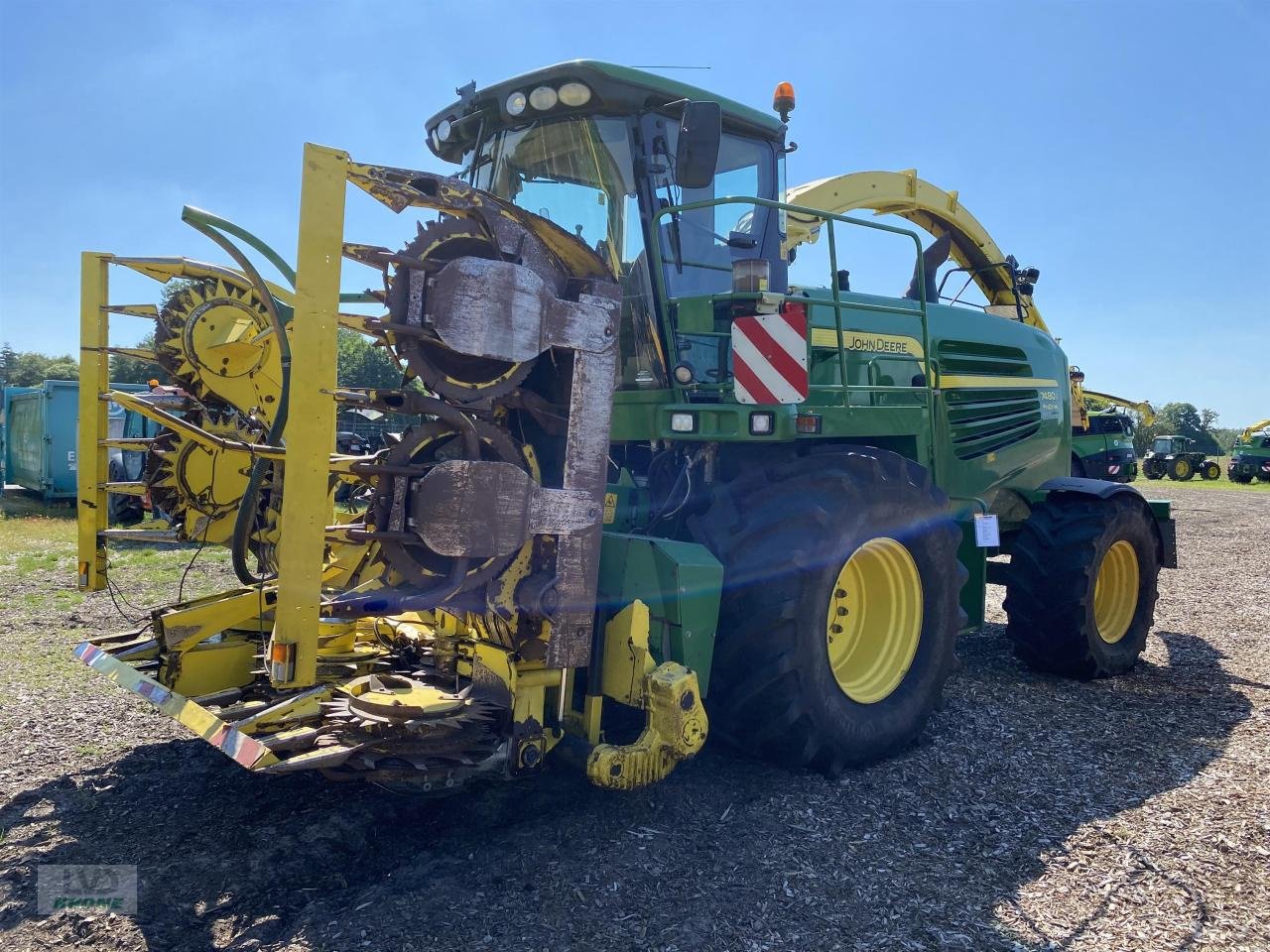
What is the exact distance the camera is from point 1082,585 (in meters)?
5.75

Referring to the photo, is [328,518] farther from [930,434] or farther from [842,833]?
[930,434]

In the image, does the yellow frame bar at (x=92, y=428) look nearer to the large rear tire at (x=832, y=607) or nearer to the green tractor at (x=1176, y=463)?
the large rear tire at (x=832, y=607)

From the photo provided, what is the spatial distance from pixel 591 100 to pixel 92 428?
2695 millimetres

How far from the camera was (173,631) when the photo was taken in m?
4.11

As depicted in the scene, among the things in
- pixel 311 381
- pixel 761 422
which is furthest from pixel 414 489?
pixel 761 422

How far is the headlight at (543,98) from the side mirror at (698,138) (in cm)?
82

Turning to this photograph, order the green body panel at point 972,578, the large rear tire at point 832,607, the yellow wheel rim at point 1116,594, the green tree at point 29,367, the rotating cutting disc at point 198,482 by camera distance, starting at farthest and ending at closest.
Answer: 1. the green tree at point 29,367
2. the yellow wheel rim at point 1116,594
3. the green body panel at point 972,578
4. the rotating cutting disc at point 198,482
5. the large rear tire at point 832,607

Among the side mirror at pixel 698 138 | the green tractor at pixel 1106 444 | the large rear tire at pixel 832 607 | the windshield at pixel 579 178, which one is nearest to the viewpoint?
the side mirror at pixel 698 138

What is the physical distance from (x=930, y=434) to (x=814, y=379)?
964mm

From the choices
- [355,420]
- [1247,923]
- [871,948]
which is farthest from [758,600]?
[355,420]

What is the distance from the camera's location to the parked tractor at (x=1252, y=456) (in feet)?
107

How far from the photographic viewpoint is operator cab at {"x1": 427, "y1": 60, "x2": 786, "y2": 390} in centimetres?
408

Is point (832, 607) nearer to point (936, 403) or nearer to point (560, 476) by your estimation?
point (560, 476)

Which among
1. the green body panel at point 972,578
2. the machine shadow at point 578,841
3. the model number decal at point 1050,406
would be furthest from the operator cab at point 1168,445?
the machine shadow at point 578,841
